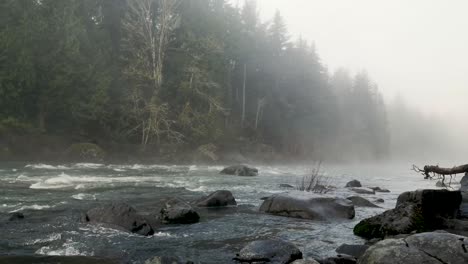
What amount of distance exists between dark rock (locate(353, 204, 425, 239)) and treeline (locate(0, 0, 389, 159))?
1167 inches

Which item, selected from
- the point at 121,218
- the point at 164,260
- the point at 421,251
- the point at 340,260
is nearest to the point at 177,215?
the point at 121,218

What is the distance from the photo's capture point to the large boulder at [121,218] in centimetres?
976

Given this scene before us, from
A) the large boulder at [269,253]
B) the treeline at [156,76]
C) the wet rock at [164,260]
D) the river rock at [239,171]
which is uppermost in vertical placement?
the treeline at [156,76]

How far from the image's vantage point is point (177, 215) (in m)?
11.2

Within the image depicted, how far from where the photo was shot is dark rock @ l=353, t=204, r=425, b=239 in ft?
30.9

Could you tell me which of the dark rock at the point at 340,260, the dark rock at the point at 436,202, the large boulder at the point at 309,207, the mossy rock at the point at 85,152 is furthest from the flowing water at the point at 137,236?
the mossy rock at the point at 85,152

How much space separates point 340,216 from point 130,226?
6.55 meters

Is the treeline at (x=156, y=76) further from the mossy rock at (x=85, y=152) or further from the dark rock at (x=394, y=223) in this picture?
the dark rock at (x=394, y=223)

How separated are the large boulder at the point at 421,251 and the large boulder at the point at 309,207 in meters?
5.60

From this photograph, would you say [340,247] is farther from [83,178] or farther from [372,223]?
Answer: [83,178]

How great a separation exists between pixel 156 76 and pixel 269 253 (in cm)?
3547

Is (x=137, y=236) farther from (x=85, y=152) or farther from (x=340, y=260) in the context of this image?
(x=85, y=152)

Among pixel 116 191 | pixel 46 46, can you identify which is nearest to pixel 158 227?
pixel 116 191

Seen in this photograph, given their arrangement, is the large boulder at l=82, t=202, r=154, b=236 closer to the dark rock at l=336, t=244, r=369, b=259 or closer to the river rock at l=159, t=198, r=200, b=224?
the river rock at l=159, t=198, r=200, b=224
